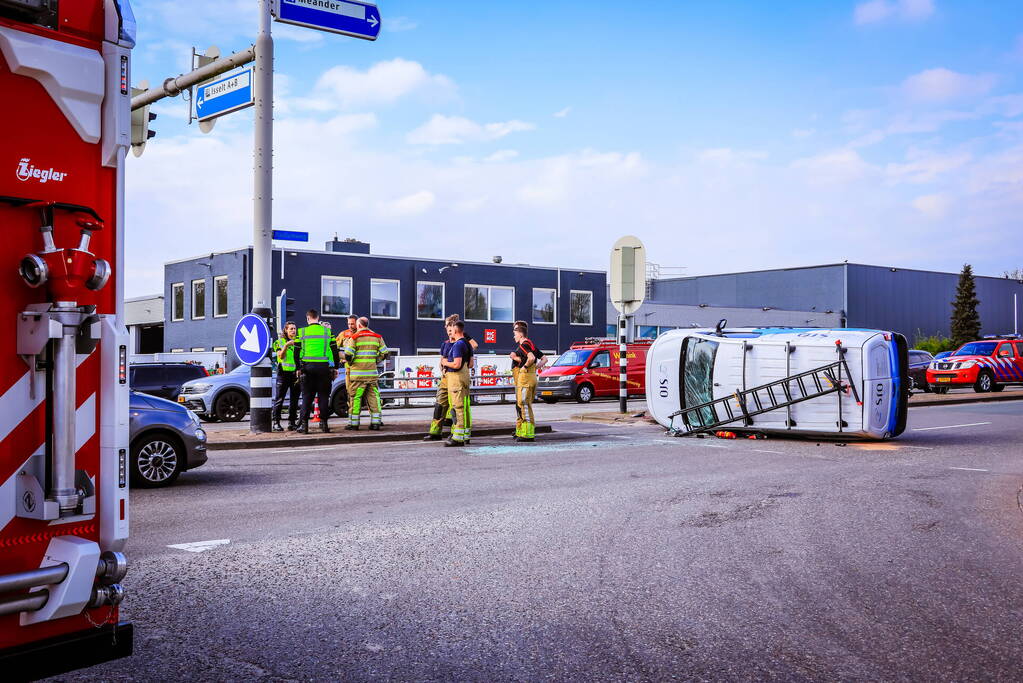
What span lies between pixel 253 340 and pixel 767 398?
312 inches

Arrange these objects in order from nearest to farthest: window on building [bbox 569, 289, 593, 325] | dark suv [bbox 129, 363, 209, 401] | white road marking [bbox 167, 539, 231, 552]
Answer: white road marking [bbox 167, 539, 231, 552] < dark suv [bbox 129, 363, 209, 401] < window on building [bbox 569, 289, 593, 325]

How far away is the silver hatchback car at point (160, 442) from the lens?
948 centimetres

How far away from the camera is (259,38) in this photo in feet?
48.6

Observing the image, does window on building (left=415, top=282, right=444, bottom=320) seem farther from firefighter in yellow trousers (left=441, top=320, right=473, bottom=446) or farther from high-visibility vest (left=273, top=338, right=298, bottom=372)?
firefighter in yellow trousers (left=441, top=320, right=473, bottom=446)

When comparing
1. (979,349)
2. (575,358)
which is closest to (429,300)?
(575,358)

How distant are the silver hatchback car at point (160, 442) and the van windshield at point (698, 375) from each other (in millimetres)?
8492

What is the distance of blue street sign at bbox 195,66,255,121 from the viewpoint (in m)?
14.7

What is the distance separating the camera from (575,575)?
610 cm

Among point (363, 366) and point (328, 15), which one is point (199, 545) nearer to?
point (363, 366)

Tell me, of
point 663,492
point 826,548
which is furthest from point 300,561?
point 663,492

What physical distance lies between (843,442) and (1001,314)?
245 ft

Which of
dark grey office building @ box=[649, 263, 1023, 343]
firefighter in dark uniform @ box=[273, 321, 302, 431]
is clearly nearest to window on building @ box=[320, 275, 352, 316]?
firefighter in dark uniform @ box=[273, 321, 302, 431]

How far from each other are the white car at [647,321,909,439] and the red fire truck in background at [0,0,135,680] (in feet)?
41.2

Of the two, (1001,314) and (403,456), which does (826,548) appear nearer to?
(403,456)
